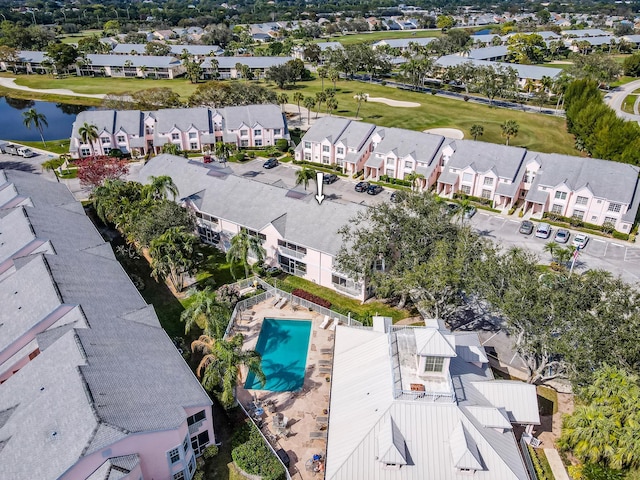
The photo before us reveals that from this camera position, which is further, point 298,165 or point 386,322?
point 298,165

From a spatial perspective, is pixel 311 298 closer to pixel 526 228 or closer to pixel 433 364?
pixel 433 364

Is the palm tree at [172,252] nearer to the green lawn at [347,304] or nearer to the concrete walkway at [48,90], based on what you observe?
the green lawn at [347,304]

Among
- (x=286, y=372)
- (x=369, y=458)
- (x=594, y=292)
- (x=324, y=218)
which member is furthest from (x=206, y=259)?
(x=594, y=292)

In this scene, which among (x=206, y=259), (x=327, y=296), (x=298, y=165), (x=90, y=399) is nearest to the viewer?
(x=90, y=399)

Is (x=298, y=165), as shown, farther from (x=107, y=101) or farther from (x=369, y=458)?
(x=369, y=458)

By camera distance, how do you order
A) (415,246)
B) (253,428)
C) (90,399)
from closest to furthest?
(90,399)
(253,428)
(415,246)

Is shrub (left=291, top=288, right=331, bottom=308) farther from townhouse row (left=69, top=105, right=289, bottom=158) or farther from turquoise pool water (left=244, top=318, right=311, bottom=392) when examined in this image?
townhouse row (left=69, top=105, right=289, bottom=158)
